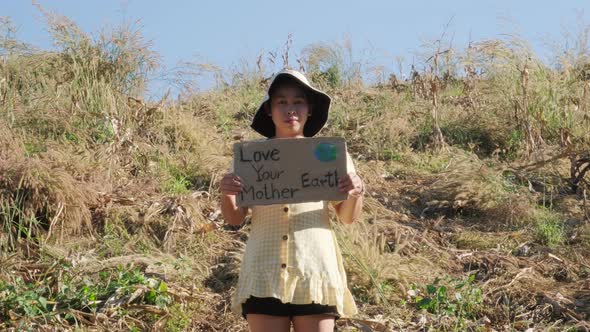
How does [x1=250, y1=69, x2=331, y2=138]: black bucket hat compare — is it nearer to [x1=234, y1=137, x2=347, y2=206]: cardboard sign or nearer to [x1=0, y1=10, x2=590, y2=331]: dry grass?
[x1=234, y1=137, x2=347, y2=206]: cardboard sign

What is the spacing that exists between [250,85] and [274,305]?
6823mm

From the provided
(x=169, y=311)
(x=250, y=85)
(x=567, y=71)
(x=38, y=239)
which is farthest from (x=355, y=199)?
(x=250, y=85)

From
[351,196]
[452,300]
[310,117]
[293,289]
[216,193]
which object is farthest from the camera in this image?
[216,193]

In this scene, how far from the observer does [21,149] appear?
5805mm

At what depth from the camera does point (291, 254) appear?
2.74 meters

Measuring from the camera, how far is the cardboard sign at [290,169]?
2750 mm

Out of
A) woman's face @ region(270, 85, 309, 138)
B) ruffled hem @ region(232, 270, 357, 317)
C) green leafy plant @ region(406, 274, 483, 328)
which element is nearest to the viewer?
ruffled hem @ region(232, 270, 357, 317)

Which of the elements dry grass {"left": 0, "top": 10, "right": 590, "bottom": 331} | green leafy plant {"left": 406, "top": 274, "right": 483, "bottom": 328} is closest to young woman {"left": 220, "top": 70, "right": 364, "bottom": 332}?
dry grass {"left": 0, "top": 10, "right": 590, "bottom": 331}

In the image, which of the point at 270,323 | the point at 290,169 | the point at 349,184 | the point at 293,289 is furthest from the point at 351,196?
the point at 270,323

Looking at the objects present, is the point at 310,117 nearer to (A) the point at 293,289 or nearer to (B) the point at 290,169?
(B) the point at 290,169

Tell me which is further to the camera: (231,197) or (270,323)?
(231,197)

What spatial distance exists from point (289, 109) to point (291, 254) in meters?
0.52

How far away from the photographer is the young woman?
269 centimetres

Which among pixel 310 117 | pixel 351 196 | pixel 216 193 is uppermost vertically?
pixel 310 117
